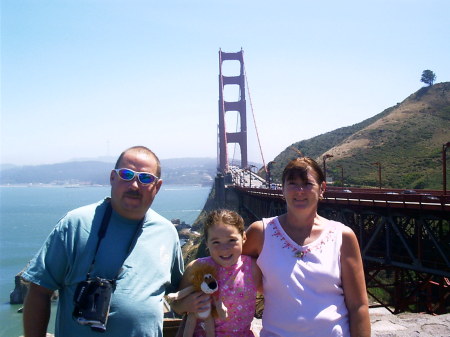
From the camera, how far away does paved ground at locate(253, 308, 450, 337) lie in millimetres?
4527

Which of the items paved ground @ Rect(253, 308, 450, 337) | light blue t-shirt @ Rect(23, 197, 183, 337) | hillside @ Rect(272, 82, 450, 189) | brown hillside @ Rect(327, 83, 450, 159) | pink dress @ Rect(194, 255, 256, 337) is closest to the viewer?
light blue t-shirt @ Rect(23, 197, 183, 337)

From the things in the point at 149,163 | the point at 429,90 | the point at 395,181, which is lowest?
the point at 395,181

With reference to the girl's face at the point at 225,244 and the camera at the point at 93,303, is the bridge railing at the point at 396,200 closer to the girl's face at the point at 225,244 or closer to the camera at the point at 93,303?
the girl's face at the point at 225,244

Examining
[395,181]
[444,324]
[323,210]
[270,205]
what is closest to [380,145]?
[395,181]

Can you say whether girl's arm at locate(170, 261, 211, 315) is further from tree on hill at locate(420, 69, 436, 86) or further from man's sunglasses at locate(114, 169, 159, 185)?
tree on hill at locate(420, 69, 436, 86)

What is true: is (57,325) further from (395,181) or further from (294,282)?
(395,181)

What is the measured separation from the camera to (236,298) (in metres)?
2.67

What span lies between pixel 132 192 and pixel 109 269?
17.4 inches

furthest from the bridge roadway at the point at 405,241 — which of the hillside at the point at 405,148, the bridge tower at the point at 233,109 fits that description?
the bridge tower at the point at 233,109

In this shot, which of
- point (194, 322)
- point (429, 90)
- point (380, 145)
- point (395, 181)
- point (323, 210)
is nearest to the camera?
point (194, 322)

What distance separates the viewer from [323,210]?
17547mm

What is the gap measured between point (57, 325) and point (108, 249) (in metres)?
0.49

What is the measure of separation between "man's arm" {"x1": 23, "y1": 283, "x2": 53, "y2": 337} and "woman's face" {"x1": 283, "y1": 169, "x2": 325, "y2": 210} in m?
1.45

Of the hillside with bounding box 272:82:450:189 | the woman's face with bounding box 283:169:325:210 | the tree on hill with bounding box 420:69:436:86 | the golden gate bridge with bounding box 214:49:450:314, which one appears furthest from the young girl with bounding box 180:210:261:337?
the tree on hill with bounding box 420:69:436:86
